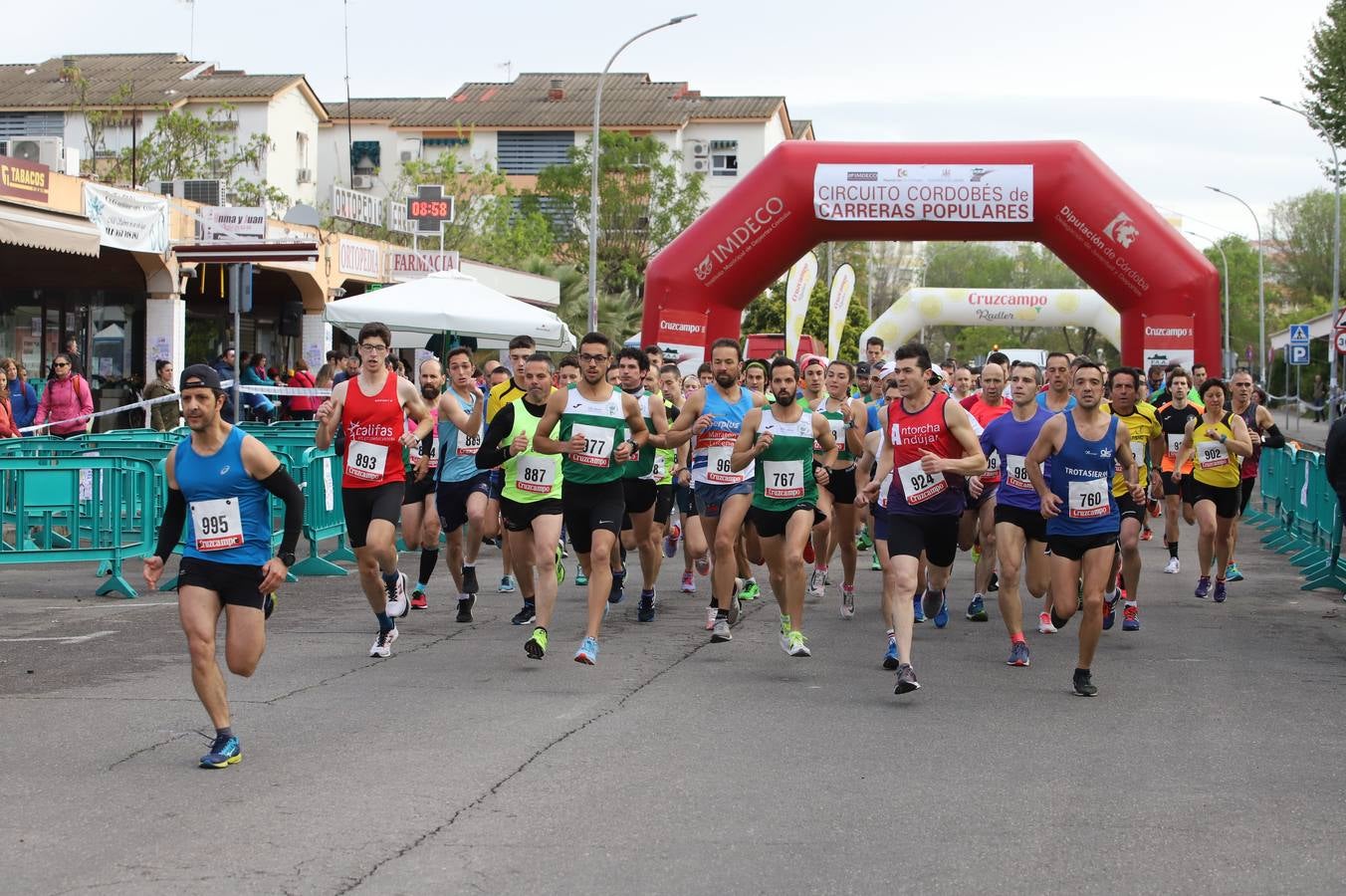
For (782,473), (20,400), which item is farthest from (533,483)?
(20,400)

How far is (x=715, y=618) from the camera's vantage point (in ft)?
36.1

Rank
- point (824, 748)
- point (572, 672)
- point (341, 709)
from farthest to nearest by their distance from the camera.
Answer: point (572, 672) → point (341, 709) → point (824, 748)

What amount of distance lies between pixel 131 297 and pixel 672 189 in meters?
31.6

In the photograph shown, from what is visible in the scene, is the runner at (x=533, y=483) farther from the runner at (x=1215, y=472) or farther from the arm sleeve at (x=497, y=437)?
the runner at (x=1215, y=472)

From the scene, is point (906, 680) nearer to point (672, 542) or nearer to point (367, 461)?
point (367, 461)

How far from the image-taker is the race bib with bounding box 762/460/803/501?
1035 cm

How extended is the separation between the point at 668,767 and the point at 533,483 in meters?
3.48

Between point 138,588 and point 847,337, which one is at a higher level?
point 847,337

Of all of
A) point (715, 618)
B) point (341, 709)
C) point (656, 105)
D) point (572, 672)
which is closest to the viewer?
point (341, 709)

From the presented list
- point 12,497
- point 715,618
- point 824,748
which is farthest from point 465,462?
point 824,748

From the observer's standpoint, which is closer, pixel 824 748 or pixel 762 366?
pixel 824 748

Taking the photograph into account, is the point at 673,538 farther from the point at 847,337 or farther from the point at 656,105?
the point at 656,105

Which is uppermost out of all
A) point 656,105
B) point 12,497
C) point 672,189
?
point 656,105

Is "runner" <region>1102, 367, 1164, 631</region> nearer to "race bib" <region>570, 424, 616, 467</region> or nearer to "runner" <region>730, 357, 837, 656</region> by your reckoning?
"runner" <region>730, 357, 837, 656</region>
